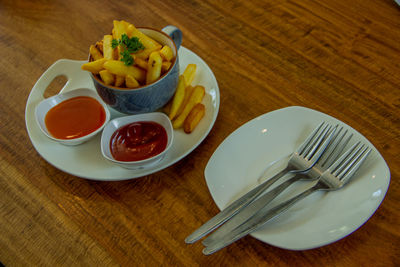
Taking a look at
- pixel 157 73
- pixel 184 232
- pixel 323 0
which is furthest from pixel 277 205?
pixel 323 0

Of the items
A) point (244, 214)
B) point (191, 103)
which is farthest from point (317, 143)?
point (191, 103)

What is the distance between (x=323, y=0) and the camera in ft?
4.53

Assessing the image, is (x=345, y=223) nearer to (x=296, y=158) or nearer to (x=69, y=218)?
(x=296, y=158)

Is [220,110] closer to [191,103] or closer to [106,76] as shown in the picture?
[191,103]

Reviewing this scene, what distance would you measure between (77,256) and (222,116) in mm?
561

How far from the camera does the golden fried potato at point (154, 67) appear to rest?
2.92 feet

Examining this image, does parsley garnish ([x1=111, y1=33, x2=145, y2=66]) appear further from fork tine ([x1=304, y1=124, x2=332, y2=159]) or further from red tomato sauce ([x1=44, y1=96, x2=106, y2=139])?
fork tine ([x1=304, y1=124, x2=332, y2=159])

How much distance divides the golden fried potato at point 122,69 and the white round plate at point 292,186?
A: 0.30 metres

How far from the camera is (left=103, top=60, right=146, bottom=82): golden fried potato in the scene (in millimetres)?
875

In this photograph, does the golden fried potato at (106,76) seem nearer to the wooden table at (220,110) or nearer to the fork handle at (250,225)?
the wooden table at (220,110)

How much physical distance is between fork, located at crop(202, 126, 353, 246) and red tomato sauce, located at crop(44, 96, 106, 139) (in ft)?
1.54

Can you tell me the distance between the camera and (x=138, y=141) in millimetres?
918

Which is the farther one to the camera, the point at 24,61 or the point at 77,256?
the point at 24,61

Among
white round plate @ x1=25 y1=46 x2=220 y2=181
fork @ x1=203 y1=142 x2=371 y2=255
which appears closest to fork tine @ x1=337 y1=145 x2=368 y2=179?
fork @ x1=203 y1=142 x2=371 y2=255
